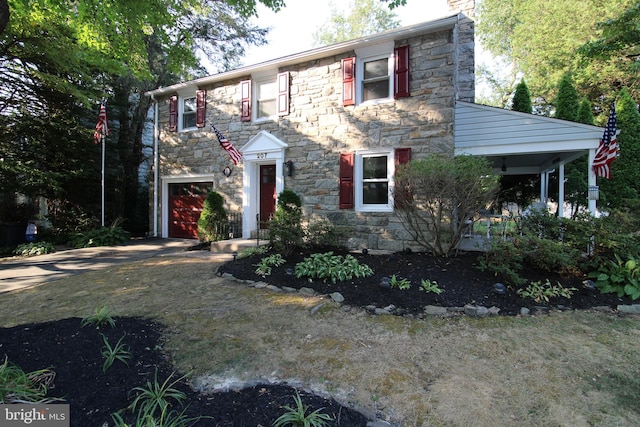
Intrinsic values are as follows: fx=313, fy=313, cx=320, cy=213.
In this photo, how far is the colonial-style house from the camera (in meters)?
6.93

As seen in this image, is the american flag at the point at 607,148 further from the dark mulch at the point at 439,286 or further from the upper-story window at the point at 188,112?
the upper-story window at the point at 188,112

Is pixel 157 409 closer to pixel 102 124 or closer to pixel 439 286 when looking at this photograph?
pixel 439 286

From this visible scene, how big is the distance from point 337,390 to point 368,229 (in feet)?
18.3

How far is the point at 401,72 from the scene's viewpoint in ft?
24.1

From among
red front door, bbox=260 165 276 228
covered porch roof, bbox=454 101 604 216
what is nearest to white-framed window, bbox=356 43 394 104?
covered porch roof, bbox=454 101 604 216

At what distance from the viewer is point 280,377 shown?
2.49m

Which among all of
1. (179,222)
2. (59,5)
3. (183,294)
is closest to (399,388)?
(183,294)

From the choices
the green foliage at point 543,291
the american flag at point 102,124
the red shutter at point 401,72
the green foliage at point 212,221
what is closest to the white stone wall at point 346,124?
the red shutter at point 401,72

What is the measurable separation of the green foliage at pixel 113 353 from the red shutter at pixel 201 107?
28.6 feet

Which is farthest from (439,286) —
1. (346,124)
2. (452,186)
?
(346,124)

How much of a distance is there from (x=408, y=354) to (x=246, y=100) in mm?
8472

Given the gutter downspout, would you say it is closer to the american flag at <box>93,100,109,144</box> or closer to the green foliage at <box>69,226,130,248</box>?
the green foliage at <box>69,226,130,248</box>

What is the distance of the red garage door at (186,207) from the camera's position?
34.6ft

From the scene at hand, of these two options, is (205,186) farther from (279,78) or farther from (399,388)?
(399,388)
